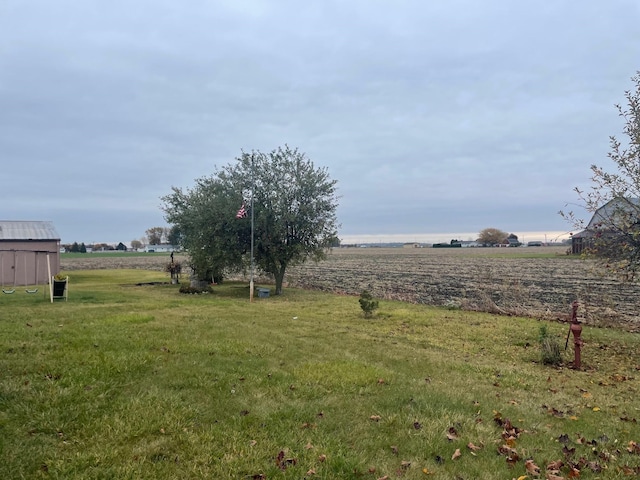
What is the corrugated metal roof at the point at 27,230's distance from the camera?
986 inches

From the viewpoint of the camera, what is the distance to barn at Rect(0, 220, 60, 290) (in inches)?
925

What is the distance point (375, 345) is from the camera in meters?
8.61

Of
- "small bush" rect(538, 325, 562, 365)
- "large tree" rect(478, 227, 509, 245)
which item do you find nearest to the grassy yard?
"small bush" rect(538, 325, 562, 365)

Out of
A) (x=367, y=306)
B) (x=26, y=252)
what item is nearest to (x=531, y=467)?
(x=367, y=306)

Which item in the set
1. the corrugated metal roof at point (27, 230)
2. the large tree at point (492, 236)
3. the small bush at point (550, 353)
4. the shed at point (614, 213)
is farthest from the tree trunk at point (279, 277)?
the large tree at point (492, 236)

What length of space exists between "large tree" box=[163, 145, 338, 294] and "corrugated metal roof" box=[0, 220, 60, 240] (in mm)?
11897

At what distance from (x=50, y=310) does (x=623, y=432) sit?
13.0 metres

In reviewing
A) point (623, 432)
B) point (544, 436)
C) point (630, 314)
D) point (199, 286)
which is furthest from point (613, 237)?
point (199, 286)

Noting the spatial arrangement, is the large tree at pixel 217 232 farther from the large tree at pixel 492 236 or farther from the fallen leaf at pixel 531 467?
the large tree at pixel 492 236

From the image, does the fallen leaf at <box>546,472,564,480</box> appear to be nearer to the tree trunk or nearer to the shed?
the shed

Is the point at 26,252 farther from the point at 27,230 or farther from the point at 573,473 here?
the point at 573,473

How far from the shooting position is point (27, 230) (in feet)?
84.8

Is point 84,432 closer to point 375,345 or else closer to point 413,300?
point 375,345

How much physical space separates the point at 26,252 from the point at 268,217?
50.3ft
